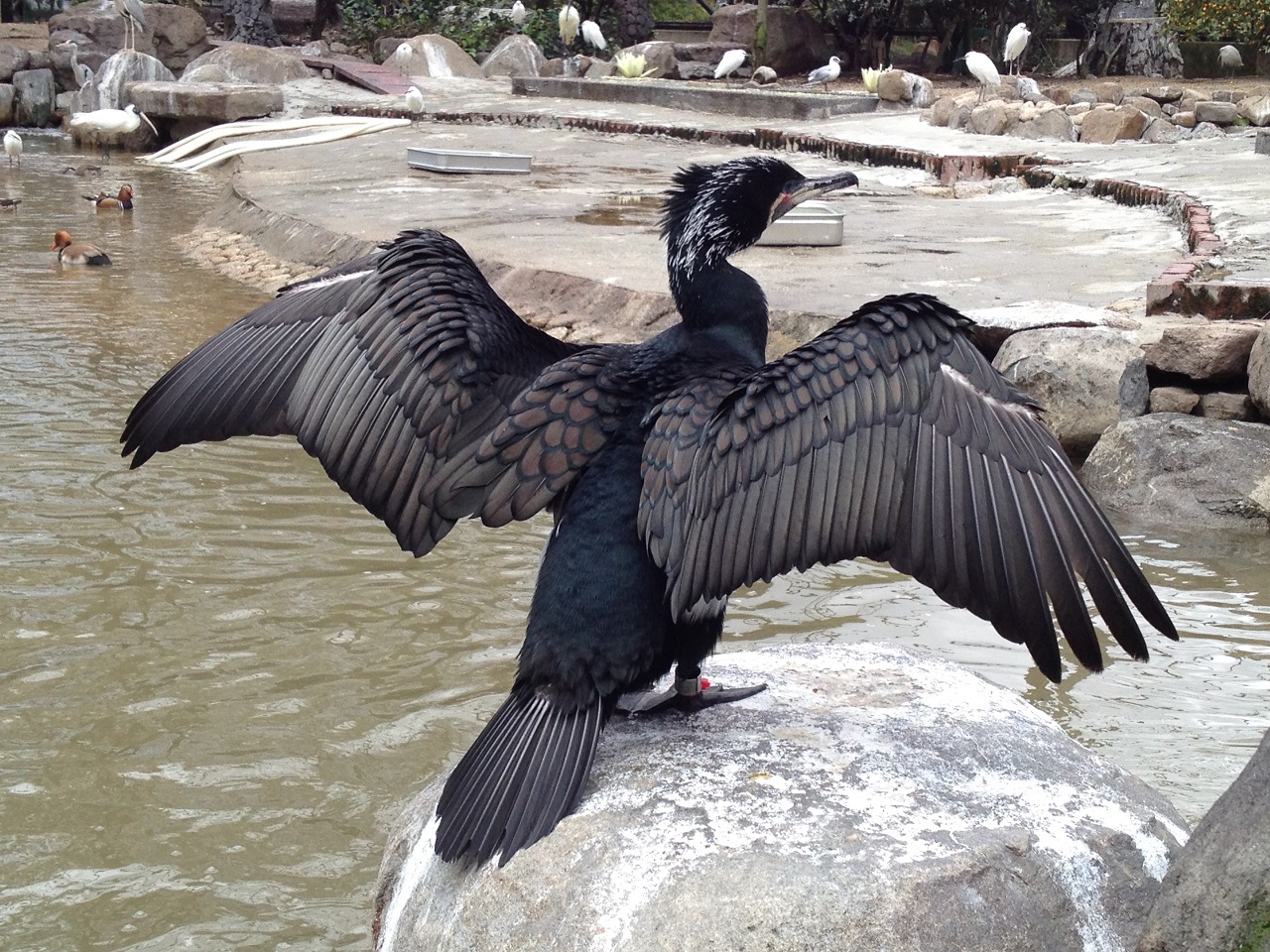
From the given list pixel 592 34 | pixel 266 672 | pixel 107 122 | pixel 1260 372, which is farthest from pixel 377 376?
pixel 592 34

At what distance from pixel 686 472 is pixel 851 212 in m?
8.73

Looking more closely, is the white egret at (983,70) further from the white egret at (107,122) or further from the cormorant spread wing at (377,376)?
the cormorant spread wing at (377,376)

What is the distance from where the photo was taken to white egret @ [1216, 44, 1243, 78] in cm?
1970

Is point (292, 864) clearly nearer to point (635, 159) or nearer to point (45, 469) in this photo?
point (45, 469)

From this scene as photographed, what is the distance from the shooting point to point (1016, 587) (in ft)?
8.74

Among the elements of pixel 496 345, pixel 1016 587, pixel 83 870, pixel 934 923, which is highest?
pixel 496 345

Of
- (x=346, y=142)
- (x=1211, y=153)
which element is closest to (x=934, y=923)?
(x=1211, y=153)

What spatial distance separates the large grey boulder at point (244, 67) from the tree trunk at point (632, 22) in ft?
21.2

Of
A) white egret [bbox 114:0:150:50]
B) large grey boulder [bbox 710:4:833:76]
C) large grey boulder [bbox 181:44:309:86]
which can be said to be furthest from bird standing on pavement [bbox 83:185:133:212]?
large grey boulder [bbox 710:4:833:76]

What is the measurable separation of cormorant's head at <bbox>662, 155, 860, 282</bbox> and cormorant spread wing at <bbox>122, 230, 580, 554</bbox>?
0.36m

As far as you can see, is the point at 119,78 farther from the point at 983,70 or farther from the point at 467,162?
the point at 983,70

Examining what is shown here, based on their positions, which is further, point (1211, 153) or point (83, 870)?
point (1211, 153)

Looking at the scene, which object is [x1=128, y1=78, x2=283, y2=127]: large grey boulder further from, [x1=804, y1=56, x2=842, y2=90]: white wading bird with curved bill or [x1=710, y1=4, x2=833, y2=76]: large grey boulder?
[x1=710, y1=4, x2=833, y2=76]: large grey boulder

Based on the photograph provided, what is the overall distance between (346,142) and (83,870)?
46.4ft
